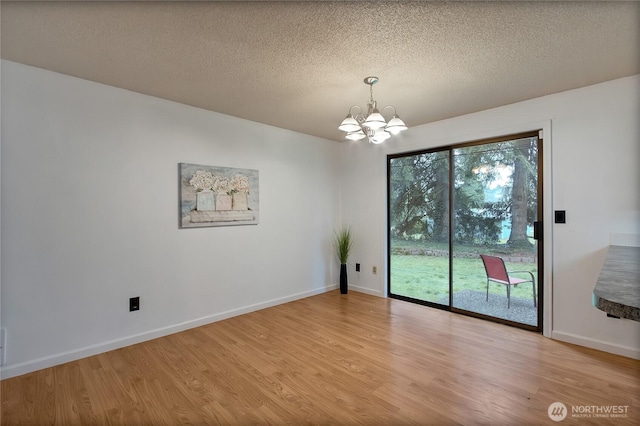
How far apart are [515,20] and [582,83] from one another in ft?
4.67

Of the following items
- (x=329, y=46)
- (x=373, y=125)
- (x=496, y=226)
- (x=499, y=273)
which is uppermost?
(x=329, y=46)

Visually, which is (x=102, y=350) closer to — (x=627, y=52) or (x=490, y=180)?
(x=490, y=180)

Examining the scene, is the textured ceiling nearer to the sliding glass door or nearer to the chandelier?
the chandelier

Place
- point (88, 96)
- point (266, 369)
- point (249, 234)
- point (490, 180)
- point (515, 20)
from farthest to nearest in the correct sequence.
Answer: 1. point (249, 234)
2. point (490, 180)
3. point (88, 96)
4. point (266, 369)
5. point (515, 20)

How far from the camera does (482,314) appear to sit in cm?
333

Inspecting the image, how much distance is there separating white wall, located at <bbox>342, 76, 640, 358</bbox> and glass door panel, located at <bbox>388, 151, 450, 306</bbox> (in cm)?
89

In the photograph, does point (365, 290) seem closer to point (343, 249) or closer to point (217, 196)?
point (343, 249)

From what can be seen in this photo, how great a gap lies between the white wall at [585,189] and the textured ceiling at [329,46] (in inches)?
8.3

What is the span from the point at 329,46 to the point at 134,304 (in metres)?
2.79

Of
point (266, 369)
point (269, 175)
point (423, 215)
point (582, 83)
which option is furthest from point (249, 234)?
point (582, 83)

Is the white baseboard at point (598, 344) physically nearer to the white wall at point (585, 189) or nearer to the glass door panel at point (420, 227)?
the white wall at point (585, 189)

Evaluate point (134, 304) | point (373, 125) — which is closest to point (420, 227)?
point (373, 125)

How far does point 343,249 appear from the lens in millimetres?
4422

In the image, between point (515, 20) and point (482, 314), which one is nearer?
point (515, 20)
